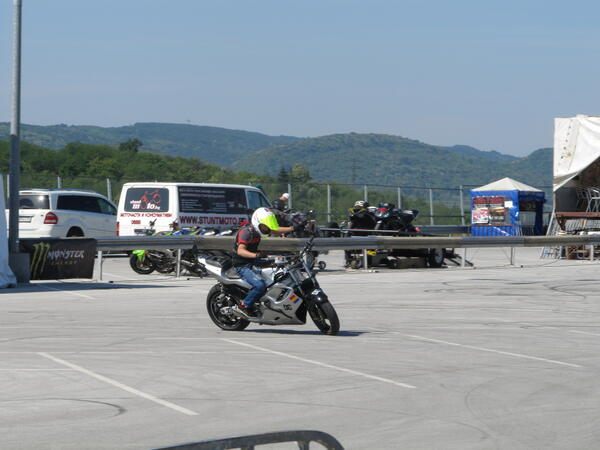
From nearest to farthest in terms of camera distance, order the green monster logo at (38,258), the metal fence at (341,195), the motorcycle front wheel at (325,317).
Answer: the motorcycle front wheel at (325,317) → the green monster logo at (38,258) → the metal fence at (341,195)

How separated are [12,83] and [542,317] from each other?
11362mm

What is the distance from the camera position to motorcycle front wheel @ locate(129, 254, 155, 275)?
24.5 m

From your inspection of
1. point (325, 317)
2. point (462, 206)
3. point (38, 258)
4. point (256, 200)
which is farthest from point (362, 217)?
point (462, 206)

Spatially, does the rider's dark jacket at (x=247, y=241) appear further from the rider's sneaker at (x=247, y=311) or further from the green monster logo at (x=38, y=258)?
the green monster logo at (x=38, y=258)

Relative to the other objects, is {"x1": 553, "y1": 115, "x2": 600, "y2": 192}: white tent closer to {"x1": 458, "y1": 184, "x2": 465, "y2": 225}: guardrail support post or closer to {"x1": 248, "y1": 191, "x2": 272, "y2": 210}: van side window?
Result: {"x1": 248, "y1": 191, "x2": 272, "y2": 210}: van side window

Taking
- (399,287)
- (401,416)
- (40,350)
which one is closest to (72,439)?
(401,416)

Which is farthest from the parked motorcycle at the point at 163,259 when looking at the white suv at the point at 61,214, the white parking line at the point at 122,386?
the white parking line at the point at 122,386

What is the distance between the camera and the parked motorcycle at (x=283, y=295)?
13.5 m

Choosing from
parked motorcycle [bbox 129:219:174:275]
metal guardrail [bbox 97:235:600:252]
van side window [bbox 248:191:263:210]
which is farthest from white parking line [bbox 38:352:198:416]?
van side window [bbox 248:191:263:210]

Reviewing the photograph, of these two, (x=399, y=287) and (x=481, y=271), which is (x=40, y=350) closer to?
(x=399, y=287)

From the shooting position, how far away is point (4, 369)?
10.4m

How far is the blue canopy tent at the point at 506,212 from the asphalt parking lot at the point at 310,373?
24.2 meters

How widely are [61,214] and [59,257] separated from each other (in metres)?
7.89

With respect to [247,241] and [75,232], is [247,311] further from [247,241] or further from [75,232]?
[75,232]
